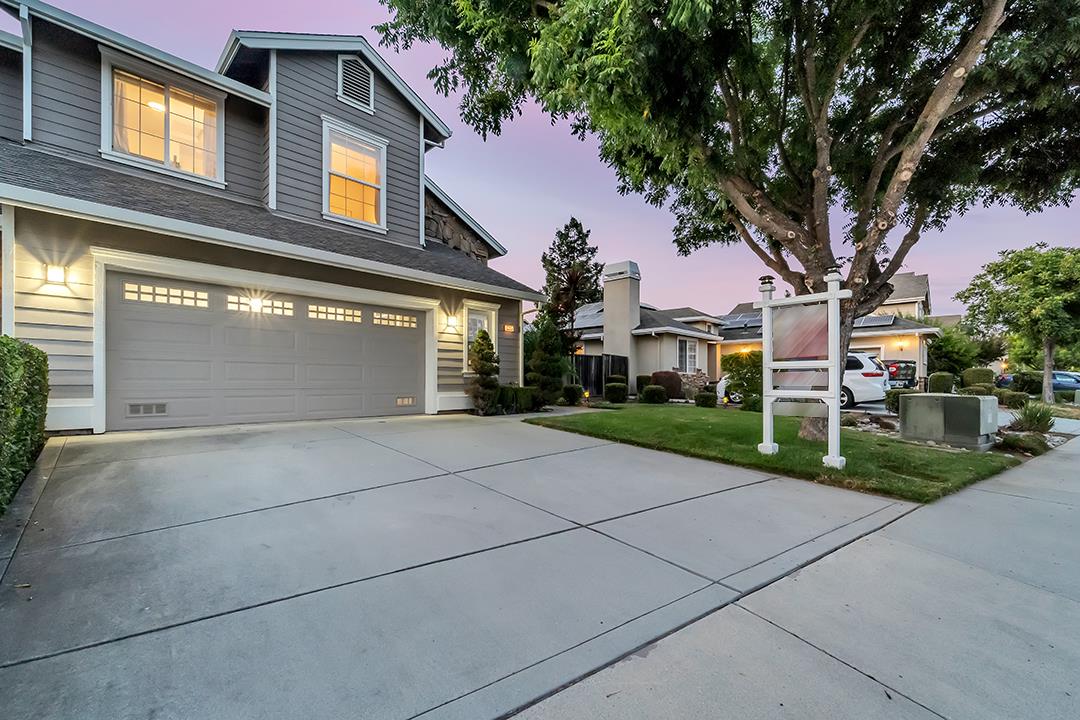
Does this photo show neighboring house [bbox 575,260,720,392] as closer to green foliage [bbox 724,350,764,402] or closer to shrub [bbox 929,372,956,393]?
green foliage [bbox 724,350,764,402]

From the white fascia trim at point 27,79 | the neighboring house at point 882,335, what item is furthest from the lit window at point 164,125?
the neighboring house at point 882,335

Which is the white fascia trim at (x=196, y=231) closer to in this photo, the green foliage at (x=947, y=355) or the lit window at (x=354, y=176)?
the lit window at (x=354, y=176)

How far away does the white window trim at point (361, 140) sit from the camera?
8742mm

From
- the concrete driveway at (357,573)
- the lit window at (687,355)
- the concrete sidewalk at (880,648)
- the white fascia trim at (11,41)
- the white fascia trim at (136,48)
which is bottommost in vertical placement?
the concrete sidewalk at (880,648)

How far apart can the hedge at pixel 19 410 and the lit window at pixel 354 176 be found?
17.5 ft

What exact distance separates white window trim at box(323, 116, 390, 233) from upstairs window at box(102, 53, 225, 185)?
Answer: 65.2 inches

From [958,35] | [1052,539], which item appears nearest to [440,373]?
[1052,539]

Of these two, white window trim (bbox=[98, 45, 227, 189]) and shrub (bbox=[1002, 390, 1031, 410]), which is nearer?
white window trim (bbox=[98, 45, 227, 189])

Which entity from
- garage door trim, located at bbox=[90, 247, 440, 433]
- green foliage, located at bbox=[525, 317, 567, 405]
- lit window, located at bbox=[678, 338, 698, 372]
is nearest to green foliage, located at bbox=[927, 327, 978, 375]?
lit window, located at bbox=[678, 338, 698, 372]

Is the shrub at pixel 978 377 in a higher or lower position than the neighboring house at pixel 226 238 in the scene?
lower

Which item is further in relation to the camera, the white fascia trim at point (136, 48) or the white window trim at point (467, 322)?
the white window trim at point (467, 322)

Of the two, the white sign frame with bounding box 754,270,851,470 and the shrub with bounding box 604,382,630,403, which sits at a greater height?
the white sign frame with bounding box 754,270,851,470

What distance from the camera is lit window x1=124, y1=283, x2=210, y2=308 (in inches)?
236

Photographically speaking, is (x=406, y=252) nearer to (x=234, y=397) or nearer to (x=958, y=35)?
(x=234, y=397)
